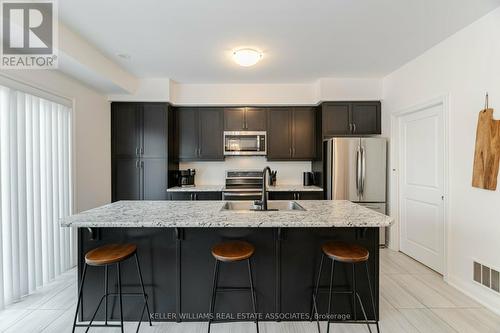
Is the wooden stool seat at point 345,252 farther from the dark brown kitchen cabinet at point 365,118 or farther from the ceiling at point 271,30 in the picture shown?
the dark brown kitchen cabinet at point 365,118

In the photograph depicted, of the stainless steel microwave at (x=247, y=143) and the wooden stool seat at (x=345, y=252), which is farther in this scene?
the stainless steel microwave at (x=247, y=143)

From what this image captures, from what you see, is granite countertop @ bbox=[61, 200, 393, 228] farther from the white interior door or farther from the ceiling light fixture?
the ceiling light fixture

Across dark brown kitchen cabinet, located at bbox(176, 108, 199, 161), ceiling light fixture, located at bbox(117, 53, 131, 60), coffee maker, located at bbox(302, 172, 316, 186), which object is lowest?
coffee maker, located at bbox(302, 172, 316, 186)

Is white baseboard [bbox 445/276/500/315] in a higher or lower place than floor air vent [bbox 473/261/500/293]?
lower

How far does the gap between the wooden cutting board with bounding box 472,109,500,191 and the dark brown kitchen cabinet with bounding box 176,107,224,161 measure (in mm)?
3377

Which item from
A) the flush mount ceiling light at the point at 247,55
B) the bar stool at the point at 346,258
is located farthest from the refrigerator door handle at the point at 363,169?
the flush mount ceiling light at the point at 247,55

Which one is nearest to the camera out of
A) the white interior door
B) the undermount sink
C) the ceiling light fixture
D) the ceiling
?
the ceiling

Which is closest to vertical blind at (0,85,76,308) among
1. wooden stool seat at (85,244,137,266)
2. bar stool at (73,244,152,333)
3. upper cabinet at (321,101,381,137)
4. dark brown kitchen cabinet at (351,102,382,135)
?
bar stool at (73,244,152,333)

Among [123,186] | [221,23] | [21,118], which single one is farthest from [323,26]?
[123,186]

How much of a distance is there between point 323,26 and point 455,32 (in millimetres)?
1472

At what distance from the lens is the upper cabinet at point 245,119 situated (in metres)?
4.37

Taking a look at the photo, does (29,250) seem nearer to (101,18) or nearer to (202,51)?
(101,18)

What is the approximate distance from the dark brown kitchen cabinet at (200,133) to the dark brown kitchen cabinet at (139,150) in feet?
Answer: 1.04

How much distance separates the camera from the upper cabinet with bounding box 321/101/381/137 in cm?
409
